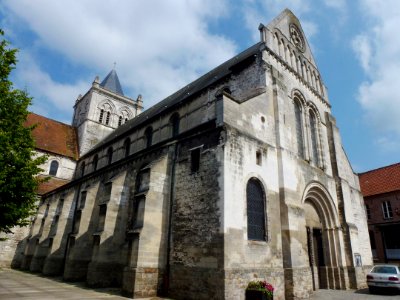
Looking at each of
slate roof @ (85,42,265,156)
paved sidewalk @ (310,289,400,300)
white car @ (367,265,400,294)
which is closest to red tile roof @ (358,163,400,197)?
white car @ (367,265,400,294)

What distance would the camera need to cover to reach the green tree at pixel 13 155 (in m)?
9.20

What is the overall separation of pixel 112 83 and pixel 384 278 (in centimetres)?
3419

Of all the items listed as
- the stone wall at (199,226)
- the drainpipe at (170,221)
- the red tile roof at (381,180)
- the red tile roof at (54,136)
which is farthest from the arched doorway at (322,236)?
the red tile roof at (54,136)

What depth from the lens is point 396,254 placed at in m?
26.0

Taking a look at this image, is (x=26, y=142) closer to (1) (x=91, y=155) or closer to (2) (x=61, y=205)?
(2) (x=61, y=205)

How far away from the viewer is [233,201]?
9.93 m

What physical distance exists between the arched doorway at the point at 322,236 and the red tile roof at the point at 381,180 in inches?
629

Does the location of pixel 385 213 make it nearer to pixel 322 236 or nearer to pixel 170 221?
pixel 322 236

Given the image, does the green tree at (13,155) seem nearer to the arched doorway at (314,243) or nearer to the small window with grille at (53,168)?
the arched doorway at (314,243)

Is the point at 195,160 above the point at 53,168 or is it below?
below

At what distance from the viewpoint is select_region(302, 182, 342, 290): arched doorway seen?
1412cm

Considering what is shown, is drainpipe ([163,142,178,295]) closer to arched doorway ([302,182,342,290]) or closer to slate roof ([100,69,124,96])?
arched doorway ([302,182,342,290])

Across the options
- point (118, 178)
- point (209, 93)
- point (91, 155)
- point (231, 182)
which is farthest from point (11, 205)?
point (91, 155)

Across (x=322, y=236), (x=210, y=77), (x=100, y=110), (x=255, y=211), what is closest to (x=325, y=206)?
(x=322, y=236)
